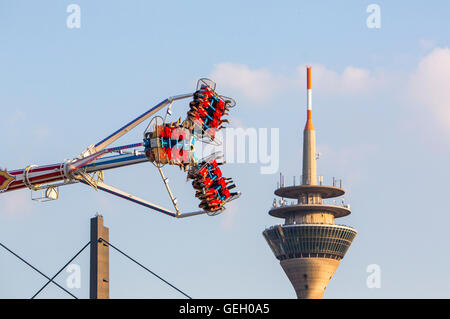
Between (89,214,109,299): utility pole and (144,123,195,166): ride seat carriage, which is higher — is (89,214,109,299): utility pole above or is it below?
below

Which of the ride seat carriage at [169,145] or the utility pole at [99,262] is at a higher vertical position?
the ride seat carriage at [169,145]

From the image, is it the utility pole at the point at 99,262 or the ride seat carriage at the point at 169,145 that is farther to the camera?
the utility pole at the point at 99,262
